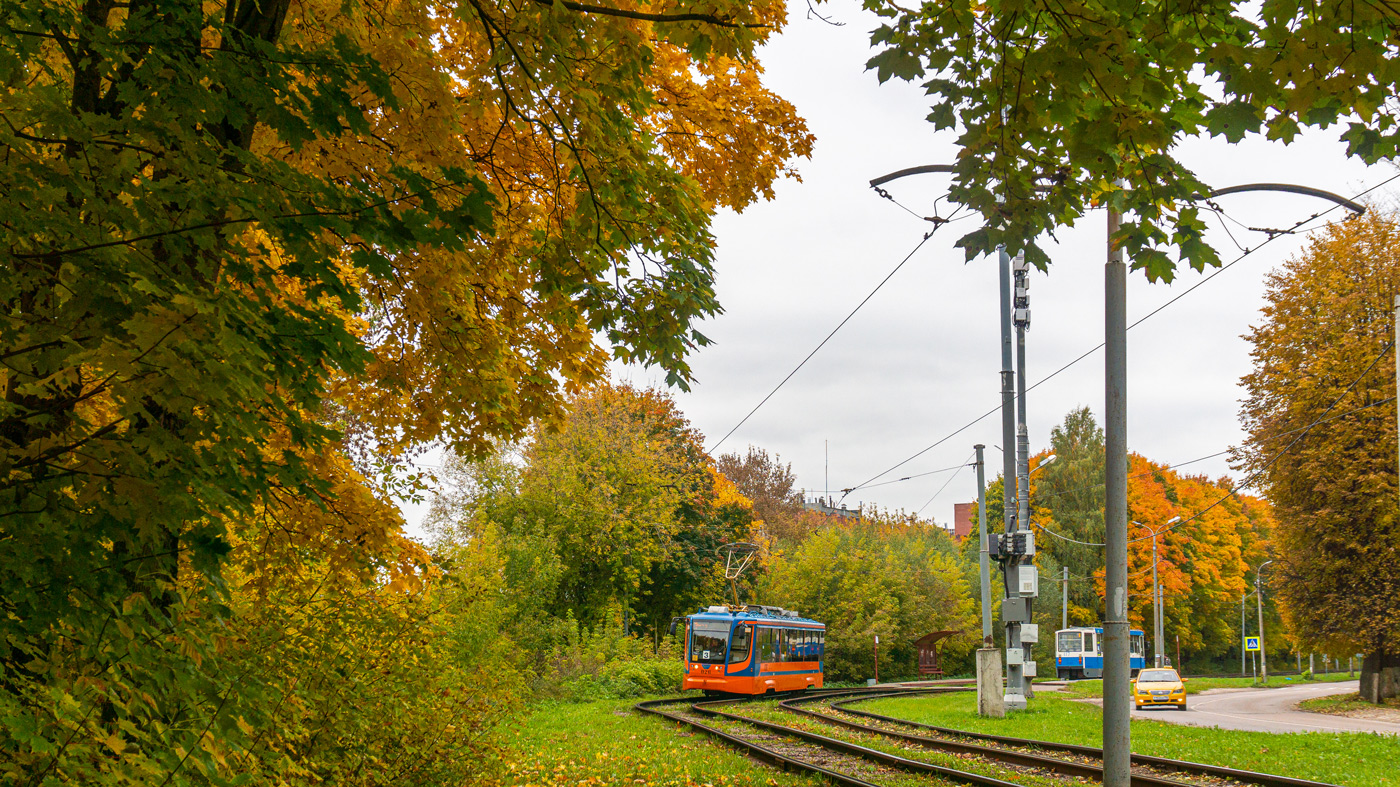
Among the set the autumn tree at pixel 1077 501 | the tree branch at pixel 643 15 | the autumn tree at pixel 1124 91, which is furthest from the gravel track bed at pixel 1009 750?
the autumn tree at pixel 1077 501

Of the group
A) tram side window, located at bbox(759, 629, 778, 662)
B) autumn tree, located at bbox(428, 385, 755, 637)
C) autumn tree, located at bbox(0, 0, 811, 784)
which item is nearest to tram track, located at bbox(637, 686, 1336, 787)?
tram side window, located at bbox(759, 629, 778, 662)

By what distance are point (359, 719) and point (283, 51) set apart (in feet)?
12.6

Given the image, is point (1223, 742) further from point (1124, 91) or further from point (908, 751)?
point (1124, 91)

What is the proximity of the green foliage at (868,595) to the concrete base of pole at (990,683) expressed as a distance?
1899 cm

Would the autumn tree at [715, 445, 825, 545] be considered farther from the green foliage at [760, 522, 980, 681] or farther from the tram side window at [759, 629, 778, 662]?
the tram side window at [759, 629, 778, 662]

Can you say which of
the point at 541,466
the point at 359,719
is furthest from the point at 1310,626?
the point at 359,719

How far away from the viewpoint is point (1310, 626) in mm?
26219

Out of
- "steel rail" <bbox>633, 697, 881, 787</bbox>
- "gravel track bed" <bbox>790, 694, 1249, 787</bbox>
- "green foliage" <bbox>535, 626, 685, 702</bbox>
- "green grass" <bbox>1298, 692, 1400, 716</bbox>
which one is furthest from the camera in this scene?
"green grass" <bbox>1298, 692, 1400, 716</bbox>

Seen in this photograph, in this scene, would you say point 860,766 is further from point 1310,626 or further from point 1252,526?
point 1252,526

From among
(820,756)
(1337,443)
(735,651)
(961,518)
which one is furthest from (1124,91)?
(961,518)

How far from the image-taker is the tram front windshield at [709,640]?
2547 centimetres

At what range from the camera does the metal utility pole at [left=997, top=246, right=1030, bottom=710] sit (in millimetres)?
17516

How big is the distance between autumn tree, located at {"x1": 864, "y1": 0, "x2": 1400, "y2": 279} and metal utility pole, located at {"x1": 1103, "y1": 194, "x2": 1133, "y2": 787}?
2.39 meters

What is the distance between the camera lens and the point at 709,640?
2567 cm
